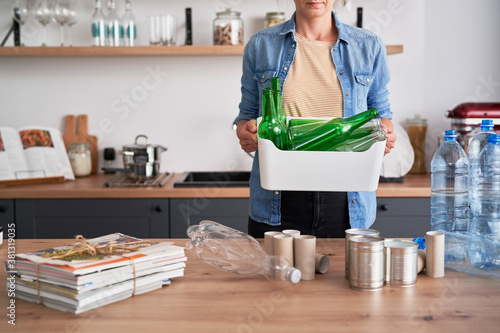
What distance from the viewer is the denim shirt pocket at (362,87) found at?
1743mm

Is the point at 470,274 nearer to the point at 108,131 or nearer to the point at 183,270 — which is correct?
the point at 183,270

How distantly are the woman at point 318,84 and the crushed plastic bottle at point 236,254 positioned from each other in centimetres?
36

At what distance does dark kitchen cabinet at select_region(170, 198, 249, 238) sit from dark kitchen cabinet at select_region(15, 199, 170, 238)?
4 centimetres

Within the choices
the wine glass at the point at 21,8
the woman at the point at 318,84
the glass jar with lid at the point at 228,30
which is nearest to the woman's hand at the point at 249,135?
the woman at the point at 318,84

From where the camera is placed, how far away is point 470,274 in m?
1.25

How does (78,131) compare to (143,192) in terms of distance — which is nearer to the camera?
(143,192)

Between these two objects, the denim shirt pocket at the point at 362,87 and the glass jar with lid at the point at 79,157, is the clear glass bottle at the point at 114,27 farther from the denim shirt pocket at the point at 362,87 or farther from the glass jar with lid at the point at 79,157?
the denim shirt pocket at the point at 362,87

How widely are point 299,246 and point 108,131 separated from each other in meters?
2.17

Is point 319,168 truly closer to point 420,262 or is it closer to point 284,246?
point 284,246

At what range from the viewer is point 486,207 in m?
1.25

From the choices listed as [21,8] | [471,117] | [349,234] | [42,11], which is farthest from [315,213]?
[21,8]

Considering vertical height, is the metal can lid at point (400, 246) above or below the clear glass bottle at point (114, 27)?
below

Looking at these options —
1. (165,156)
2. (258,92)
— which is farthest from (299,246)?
(165,156)

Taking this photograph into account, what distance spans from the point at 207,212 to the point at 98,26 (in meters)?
1.15
